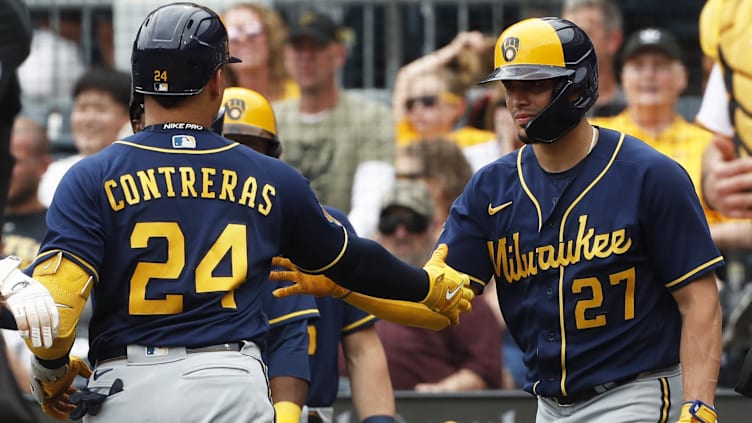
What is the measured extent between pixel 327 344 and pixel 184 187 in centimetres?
202

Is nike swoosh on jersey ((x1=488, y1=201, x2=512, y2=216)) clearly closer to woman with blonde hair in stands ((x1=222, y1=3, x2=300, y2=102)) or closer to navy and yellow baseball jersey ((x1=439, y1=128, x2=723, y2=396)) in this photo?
navy and yellow baseball jersey ((x1=439, y1=128, x2=723, y2=396))

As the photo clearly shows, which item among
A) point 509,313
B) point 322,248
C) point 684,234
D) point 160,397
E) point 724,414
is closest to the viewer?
point 160,397

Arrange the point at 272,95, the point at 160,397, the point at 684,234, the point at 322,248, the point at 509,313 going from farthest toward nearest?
the point at 272,95
the point at 509,313
the point at 684,234
the point at 322,248
the point at 160,397

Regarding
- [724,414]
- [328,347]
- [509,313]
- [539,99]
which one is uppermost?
[539,99]

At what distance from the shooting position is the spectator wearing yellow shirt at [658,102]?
846cm

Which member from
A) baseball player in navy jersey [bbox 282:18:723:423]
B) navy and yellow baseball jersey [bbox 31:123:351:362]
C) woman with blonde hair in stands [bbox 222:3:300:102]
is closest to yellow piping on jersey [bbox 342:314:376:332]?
baseball player in navy jersey [bbox 282:18:723:423]

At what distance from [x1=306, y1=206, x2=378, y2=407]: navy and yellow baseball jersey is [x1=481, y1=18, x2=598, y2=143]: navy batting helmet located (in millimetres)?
1275

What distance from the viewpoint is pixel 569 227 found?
4.73 metres

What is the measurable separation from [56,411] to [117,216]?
0.82 metres

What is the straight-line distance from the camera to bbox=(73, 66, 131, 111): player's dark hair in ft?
29.2

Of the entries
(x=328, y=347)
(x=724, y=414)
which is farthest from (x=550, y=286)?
(x=724, y=414)

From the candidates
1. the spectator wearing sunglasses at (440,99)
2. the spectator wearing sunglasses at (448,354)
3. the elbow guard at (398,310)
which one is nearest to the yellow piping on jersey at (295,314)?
the elbow guard at (398,310)

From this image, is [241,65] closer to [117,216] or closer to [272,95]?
[272,95]

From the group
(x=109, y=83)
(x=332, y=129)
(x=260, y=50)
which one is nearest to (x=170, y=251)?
(x=332, y=129)
